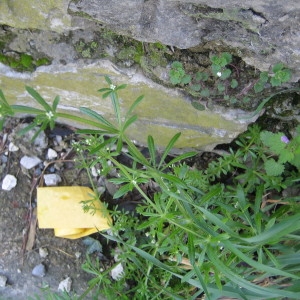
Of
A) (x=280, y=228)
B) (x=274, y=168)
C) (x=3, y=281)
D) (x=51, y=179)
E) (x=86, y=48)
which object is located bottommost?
(x=3, y=281)

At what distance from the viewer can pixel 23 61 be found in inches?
93.1

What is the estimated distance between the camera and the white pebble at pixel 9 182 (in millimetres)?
2848

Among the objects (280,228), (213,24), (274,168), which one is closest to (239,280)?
(280,228)

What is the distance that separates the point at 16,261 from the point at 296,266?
162 centimetres

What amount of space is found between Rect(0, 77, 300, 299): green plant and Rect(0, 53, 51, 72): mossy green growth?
39 centimetres

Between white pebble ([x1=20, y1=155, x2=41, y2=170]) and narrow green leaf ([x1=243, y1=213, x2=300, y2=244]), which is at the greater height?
narrow green leaf ([x1=243, y1=213, x2=300, y2=244])

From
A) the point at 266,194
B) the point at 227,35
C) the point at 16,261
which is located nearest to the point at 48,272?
the point at 16,261

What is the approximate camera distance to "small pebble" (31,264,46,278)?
8.98 ft

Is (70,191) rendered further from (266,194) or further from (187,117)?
(266,194)

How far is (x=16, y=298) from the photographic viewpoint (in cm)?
274

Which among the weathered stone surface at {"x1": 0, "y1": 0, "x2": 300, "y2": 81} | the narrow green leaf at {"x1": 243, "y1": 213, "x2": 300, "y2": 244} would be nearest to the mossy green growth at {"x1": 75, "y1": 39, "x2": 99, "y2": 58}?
→ the weathered stone surface at {"x1": 0, "y1": 0, "x2": 300, "y2": 81}

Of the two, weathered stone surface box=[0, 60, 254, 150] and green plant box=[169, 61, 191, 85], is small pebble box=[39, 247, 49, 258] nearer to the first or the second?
weathered stone surface box=[0, 60, 254, 150]

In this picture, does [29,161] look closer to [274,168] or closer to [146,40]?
[146,40]

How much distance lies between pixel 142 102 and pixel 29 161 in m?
0.93
